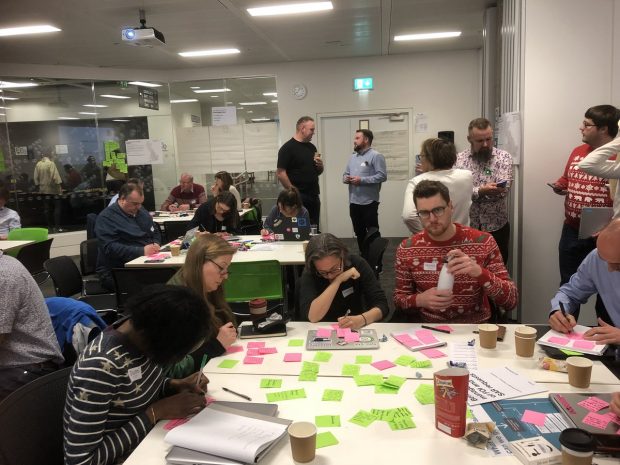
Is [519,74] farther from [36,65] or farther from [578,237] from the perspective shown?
[36,65]

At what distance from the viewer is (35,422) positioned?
4.60 ft

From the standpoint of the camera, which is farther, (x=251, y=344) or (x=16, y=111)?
(x=16, y=111)

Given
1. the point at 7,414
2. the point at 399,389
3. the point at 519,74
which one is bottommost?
the point at 399,389

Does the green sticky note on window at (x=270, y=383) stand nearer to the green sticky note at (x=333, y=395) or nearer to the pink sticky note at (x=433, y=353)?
the green sticky note at (x=333, y=395)

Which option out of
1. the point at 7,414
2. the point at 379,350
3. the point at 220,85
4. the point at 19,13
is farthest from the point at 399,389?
the point at 220,85

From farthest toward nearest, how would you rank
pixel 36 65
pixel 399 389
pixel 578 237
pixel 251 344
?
1. pixel 36 65
2. pixel 578 237
3. pixel 251 344
4. pixel 399 389

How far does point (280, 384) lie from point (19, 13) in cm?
511

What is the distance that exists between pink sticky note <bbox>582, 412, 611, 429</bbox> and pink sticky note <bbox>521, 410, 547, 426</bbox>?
11cm

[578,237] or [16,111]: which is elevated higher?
[16,111]

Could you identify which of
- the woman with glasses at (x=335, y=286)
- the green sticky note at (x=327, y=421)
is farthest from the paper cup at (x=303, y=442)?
the woman with glasses at (x=335, y=286)

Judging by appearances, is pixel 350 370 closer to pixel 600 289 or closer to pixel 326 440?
pixel 326 440

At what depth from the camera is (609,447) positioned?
1.23m

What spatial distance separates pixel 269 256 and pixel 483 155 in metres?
1.90

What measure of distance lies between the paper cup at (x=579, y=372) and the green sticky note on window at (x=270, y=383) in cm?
101
